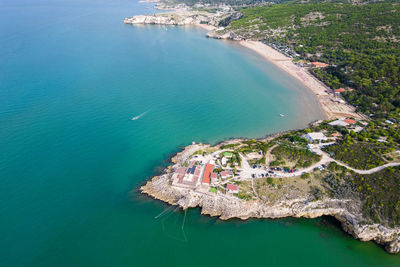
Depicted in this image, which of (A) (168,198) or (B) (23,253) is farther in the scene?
(A) (168,198)

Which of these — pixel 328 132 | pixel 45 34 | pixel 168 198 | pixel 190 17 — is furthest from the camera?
pixel 190 17

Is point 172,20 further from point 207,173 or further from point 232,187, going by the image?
point 232,187

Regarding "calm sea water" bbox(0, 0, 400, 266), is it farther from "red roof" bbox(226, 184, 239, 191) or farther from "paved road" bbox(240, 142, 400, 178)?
"paved road" bbox(240, 142, 400, 178)

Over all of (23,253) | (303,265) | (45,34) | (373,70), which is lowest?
(303,265)

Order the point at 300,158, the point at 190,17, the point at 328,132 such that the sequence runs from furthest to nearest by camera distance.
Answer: the point at 190,17 < the point at 328,132 < the point at 300,158

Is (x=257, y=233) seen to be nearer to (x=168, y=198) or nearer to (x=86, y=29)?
(x=168, y=198)

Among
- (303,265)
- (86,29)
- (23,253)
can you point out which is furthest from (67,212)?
(86,29)

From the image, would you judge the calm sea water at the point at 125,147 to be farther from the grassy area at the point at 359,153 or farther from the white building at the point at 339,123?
the grassy area at the point at 359,153
